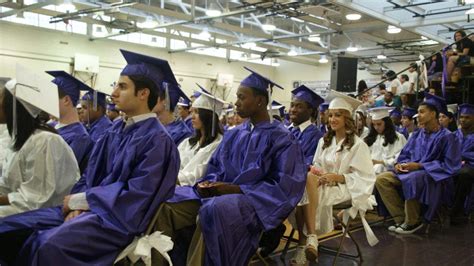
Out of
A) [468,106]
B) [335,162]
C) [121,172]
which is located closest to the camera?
[121,172]

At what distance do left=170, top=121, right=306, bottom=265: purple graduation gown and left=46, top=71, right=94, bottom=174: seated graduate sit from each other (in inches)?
35.4

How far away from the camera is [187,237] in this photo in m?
2.82

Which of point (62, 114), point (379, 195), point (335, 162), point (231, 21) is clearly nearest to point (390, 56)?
point (231, 21)

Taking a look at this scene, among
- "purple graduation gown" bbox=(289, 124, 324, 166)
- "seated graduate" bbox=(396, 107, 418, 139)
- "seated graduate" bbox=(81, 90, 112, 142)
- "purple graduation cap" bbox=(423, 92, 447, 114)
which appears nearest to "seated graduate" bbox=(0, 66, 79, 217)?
"seated graduate" bbox=(81, 90, 112, 142)

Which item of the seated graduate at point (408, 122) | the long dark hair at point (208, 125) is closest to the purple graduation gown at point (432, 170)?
the seated graduate at point (408, 122)

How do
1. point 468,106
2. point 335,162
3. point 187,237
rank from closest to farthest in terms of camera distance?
point 187,237 < point 335,162 < point 468,106

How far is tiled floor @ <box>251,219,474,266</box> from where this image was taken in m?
3.82

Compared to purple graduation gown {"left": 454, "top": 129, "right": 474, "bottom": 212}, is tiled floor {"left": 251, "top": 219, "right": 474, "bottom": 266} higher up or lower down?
lower down

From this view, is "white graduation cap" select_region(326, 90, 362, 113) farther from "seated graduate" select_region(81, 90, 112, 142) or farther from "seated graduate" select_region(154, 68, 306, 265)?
"seated graduate" select_region(81, 90, 112, 142)

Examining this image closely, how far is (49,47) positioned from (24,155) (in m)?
11.8

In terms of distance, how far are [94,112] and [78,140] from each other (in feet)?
6.98

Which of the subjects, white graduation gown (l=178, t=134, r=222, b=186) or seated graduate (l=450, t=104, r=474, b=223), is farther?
seated graduate (l=450, t=104, r=474, b=223)

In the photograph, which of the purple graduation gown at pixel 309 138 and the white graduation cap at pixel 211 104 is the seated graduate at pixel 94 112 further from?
the purple graduation gown at pixel 309 138

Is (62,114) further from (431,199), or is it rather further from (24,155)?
(431,199)
